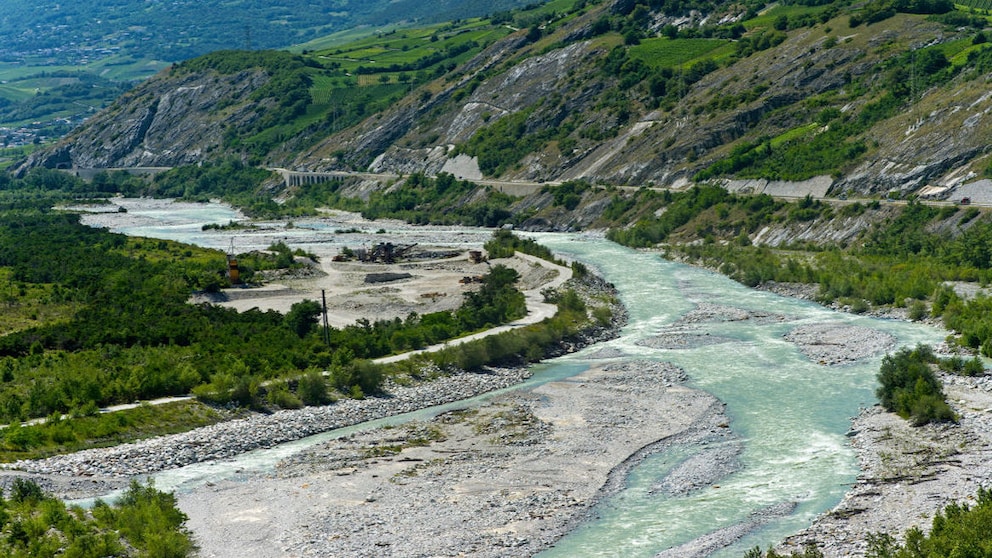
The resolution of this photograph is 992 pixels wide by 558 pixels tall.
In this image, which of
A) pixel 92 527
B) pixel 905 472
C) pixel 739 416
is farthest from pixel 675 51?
pixel 92 527

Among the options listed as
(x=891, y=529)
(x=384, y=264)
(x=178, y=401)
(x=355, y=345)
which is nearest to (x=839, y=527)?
(x=891, y=529)

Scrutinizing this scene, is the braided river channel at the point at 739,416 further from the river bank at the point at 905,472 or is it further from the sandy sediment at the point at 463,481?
the sandy sediment at the point at 463,481

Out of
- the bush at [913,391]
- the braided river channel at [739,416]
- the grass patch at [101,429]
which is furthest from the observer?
the bush at [913,391]

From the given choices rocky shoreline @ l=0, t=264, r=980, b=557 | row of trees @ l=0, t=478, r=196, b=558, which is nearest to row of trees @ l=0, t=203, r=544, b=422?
rocky shoreline @ l=0, t=264, r=980, b=557

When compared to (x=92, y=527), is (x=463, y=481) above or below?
below

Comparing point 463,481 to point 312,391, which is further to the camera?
point 312,391

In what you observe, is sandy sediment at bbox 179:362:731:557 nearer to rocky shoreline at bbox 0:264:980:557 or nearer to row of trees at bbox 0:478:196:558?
rocky shoreline at bbox 0:264:980:557

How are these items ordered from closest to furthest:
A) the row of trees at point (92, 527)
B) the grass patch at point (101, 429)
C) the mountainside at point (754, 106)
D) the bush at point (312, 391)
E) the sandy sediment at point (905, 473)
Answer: the row of trees at point (92, 527), the sandy sediment at point (905, 473), the grass patch at point (101, 429), the bush at point (312, 391), the mountainside at point (754, 106)

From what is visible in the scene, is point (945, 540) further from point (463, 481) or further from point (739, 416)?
point (739, 416)

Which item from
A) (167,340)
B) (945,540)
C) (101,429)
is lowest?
(101,429)

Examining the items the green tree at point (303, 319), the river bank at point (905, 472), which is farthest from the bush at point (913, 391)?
the green tree at point (303, 319)
